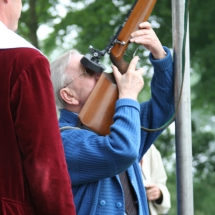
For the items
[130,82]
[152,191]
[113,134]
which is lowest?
[152,191]

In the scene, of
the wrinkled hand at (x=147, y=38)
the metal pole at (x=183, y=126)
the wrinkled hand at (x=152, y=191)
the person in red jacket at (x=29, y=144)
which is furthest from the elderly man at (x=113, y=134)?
the wrinkled hand at (x=152, y=191)

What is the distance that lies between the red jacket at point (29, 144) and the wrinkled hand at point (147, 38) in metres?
1.03

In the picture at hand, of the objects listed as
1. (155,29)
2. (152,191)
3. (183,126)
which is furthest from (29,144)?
(155,29)

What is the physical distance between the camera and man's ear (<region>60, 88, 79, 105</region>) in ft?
11.5

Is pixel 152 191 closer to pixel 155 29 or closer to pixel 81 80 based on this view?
pixel 81 80

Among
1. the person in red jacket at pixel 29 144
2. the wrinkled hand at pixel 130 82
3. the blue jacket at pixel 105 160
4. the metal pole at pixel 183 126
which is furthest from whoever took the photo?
the metal pole at pixel 183 126

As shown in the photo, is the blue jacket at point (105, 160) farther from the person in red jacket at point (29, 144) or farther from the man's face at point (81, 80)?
the person in red jacket at point (29, 144)

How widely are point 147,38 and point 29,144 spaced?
1268mm

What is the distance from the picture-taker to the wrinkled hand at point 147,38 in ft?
11.4

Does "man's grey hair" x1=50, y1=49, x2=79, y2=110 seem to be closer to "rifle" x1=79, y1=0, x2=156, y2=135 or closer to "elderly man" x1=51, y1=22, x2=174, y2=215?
"elderly man" x1=51, y1=22, x2=174, y2=215

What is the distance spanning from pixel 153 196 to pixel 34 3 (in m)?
6.85

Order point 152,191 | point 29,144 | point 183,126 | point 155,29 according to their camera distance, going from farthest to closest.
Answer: point 155,29 → point 152,191 → point 183,126 → point 29,144

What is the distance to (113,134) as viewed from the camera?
10.3 ft

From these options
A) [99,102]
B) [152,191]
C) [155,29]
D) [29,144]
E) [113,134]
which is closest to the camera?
[29,144]
